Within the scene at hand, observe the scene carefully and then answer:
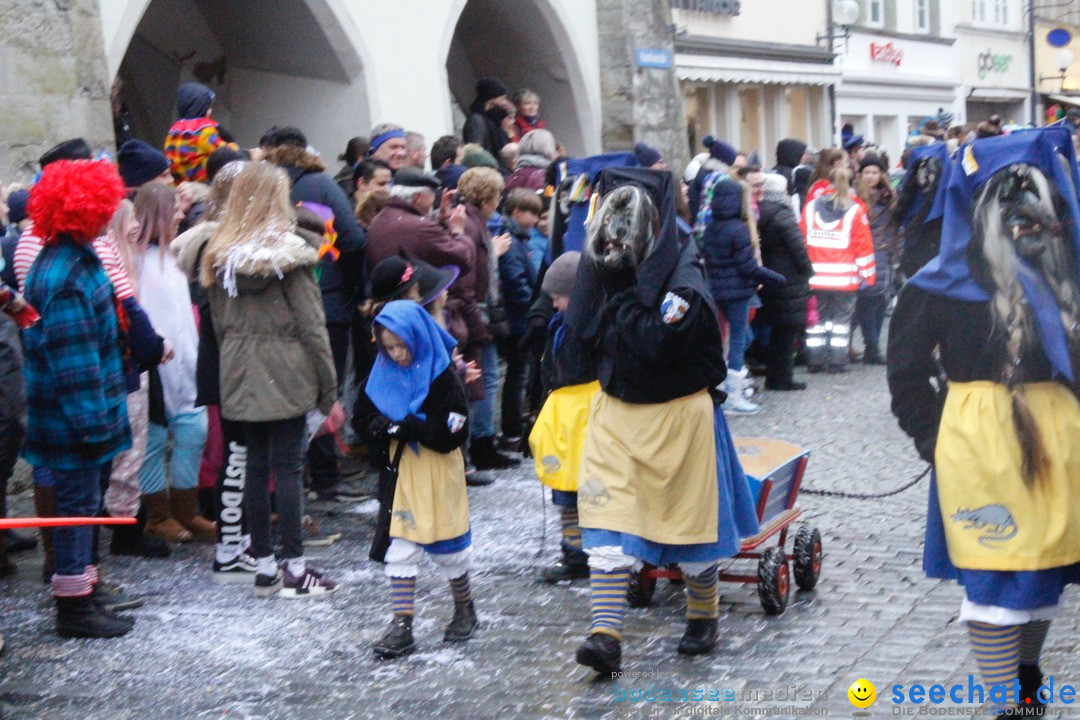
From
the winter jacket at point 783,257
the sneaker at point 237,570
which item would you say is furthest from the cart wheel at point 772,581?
the winter jacket at point 783,257

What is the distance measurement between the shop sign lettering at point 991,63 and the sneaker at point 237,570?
25831 mm

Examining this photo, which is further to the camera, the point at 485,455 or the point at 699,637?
the point at 485,455

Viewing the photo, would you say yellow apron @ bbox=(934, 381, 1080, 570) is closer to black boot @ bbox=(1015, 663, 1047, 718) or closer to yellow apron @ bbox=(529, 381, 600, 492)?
black boot @ bbox=(1015, 663, 1047, 718)

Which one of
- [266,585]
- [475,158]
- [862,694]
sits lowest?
[862,694]

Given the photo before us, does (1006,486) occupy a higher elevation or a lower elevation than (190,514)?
higher

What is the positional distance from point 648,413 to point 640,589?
1.13 metres

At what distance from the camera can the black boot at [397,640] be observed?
211 inches

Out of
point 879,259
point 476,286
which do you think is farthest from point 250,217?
point 879,259

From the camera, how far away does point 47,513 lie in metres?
6.33

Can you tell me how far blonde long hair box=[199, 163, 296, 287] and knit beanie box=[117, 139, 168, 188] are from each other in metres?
1.37

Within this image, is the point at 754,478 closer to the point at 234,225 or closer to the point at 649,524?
the point at 649,524

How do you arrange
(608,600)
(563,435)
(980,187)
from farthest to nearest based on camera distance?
(563,435) < (608,600) < (980,187)

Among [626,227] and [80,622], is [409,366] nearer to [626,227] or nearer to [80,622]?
[626,227]

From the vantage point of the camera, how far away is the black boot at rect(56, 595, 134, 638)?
18.6ft
